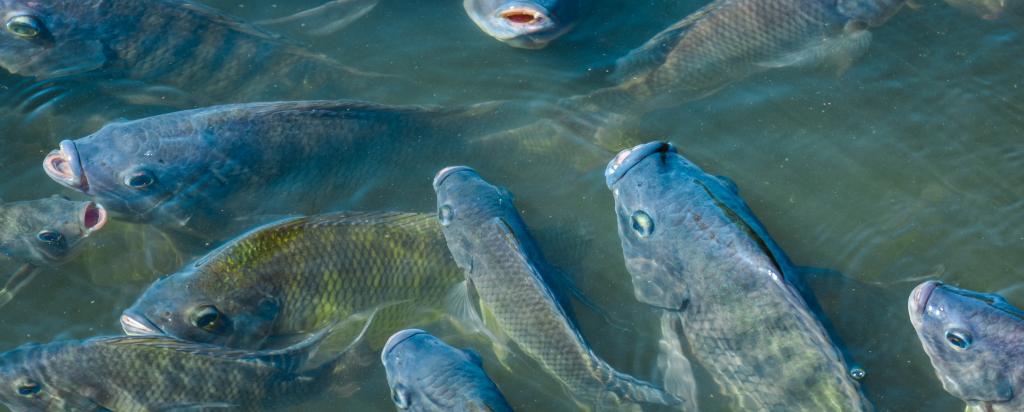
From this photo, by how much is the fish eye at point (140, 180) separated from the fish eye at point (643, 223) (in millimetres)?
2999

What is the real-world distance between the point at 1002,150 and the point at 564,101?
2.95 m

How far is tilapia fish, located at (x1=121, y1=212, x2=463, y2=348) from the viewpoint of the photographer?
4109mm

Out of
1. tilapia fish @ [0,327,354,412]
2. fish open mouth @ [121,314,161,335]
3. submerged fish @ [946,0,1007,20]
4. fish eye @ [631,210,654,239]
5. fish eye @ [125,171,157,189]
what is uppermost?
submerged fish @ [946,0,1007,20]

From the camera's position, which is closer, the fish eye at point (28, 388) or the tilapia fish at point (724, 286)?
the tilapia fish at point (724, 286)

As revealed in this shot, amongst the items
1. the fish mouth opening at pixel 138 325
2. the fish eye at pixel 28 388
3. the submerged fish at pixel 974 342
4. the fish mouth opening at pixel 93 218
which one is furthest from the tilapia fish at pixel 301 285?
the submerged fish at pixel 974 342

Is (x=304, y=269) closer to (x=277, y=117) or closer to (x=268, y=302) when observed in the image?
(x=268, y=302)

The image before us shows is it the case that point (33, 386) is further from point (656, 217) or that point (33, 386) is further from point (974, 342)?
point (974, 342)

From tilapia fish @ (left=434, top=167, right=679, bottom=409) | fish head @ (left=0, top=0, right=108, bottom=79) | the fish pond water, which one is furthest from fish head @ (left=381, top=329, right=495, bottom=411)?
fish head @ (left=0, top=0, right=108, bottom=79)

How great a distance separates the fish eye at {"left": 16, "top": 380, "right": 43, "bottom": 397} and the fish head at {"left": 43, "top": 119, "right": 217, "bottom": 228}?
1.25m

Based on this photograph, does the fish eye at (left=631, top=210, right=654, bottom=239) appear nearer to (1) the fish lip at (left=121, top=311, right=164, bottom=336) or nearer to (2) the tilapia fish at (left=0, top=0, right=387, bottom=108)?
(2) the tilapia fish at (left=0, top=0, right=387, bottom=108)

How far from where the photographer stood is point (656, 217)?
4.27 metres

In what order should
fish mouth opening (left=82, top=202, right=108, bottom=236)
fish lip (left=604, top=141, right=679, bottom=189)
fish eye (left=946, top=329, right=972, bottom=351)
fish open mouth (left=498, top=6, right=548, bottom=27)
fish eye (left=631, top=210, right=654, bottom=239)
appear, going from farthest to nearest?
fish open mouth (left=498, top=6, right=548, bottom=27) < fish mouth opening (left=82, top=202, right=108, bottom=236) < fish lip (left=604, top=141, right=679, bottom=189) < fish eye (left=631, top=210, right=654, bottom=239) < fish eye (left=946, top=329, right=972, bottom=351)

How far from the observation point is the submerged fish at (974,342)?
3.81 m

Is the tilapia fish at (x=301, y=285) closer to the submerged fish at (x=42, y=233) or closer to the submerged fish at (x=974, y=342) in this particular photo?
the submerged fish at (x=42, y=233)
